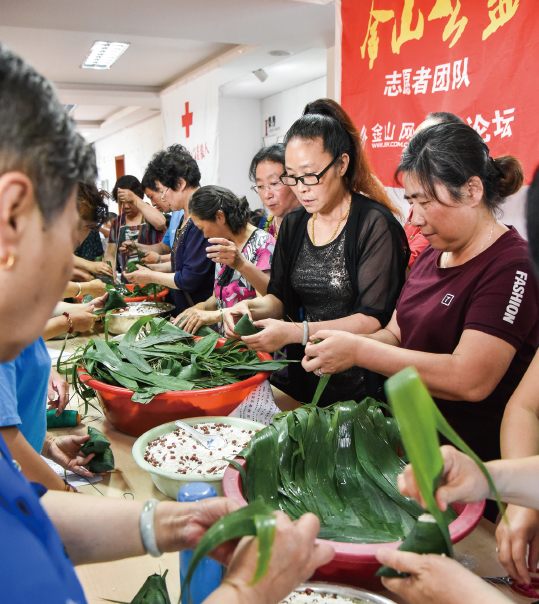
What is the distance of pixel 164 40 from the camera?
6207 mm

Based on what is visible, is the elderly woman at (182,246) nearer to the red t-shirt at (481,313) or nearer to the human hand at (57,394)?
the human hand at (57,394)

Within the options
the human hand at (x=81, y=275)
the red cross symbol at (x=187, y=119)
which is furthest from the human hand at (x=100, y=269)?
the red cross symbol at (x=187, y=119)

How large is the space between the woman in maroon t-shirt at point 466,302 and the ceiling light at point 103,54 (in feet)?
19.8

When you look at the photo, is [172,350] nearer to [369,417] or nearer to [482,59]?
[369,417]

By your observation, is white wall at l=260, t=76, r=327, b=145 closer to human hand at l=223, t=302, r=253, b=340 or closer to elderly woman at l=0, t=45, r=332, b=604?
human hand at l=223, t=302, r=253, b=340

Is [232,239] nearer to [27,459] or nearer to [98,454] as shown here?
[98,454]

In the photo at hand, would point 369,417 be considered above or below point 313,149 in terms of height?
below

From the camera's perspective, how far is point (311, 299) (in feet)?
6.85

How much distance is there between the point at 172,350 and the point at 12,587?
1.38 m

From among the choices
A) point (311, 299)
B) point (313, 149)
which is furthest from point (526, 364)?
point (313, 149)

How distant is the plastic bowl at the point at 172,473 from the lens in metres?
1.15

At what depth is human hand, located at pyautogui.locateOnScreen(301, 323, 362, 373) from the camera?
1475 mm

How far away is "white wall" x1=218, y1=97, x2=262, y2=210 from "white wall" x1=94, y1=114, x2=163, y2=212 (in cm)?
238

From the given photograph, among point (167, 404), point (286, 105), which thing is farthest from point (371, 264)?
point (286, 105)
